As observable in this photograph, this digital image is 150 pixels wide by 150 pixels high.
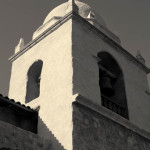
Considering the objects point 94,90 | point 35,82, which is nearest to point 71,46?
point 94,90

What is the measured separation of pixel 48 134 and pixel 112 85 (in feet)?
10.2

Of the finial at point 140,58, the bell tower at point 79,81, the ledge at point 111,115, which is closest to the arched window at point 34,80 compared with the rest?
the bell tower at point 79,81

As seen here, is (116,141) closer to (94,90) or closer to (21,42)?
(94,90)

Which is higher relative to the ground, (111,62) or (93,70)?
(111,62)

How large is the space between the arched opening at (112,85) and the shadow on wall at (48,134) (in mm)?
1875

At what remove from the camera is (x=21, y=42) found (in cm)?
1073

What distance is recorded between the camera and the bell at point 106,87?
893 centimetres

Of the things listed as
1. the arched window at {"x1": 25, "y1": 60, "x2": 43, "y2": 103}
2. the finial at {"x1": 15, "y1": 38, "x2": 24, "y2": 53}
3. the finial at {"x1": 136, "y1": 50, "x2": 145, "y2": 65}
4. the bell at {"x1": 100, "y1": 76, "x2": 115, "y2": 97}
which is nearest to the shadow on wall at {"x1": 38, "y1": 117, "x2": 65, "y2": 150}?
the arched window at {"x1": 25, "y1": 60, "x2": 43, "y2": 103}

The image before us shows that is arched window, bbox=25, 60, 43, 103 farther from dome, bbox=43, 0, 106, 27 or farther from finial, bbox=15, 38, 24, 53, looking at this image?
dome, bbox=43, 0, 106, 27

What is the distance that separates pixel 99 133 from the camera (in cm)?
733

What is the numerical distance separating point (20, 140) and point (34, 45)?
157 inches

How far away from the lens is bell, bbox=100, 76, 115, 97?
8.93m

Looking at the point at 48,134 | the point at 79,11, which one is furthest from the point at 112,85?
the point at 48,134

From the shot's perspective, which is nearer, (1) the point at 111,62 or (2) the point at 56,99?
(2) the point at 56,99
